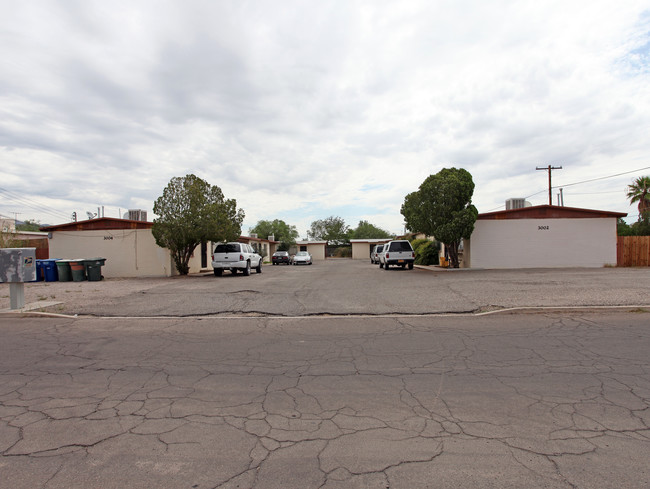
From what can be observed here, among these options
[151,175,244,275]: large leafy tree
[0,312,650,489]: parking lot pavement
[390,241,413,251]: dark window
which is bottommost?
[0,312,650,489]: parking lot pavement

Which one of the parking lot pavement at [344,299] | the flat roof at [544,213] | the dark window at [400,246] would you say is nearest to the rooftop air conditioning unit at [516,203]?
the flat roof at [544,213]

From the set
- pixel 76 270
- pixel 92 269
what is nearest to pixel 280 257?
pixel 92 269

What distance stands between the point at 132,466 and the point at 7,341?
5.80 m

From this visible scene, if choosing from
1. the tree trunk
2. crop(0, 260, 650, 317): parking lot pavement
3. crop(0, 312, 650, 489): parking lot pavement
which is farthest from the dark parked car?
crop(0, 312, 650, 489): parking lot pavement

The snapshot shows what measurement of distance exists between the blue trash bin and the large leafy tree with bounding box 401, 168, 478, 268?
1924 cm

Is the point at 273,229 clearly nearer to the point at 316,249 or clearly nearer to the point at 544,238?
the point at 316,249

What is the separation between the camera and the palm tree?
32.9m

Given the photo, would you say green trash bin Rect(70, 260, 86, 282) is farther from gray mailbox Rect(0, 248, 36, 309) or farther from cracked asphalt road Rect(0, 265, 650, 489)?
cracked asphalt road Rect(0, 265, 650, 489)

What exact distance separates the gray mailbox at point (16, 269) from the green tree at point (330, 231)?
6773 cm

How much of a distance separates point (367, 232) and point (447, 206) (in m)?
63.8

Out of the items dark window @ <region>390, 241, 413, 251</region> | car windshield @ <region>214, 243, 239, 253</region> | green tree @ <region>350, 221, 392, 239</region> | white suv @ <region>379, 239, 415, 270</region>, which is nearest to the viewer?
car windshield @ <region>214, 243, 239, 253</region>

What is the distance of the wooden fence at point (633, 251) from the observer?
23.4 metres

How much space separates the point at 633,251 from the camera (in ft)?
77.4

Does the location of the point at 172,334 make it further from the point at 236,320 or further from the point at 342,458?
the point at 342,458
